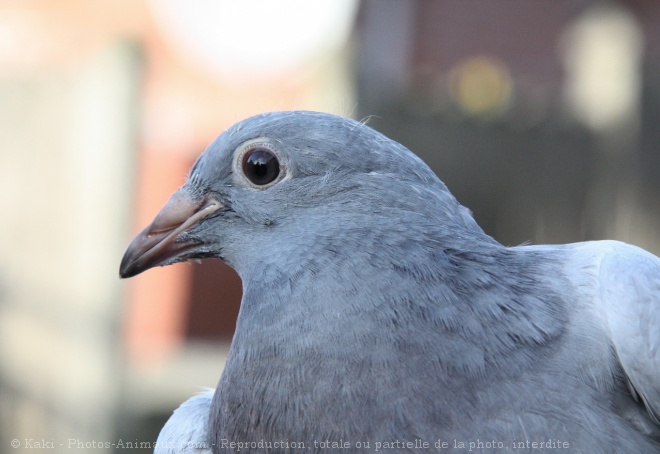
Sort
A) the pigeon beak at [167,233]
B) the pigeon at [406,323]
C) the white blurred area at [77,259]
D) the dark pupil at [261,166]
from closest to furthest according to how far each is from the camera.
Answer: the pigeon at [406,323] → the dark pupil at [261,166] → the pigeon beak at [167,233] → the white blurred area at [77,259]

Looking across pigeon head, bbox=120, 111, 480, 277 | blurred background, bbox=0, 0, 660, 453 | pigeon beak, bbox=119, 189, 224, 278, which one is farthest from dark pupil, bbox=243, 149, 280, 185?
blurred background, bbox=0, 0, 660, 453

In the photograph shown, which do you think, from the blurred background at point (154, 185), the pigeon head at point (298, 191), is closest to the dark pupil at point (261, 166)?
the pigeon head at point (298, 191)

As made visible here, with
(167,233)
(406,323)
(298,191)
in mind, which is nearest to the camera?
(406,323)

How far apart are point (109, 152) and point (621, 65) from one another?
16.0 feet

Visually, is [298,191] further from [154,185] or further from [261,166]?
[154,185]

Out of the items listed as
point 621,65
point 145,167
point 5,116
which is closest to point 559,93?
point 621,65

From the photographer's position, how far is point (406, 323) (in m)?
2.19

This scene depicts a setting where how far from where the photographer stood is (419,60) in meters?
12.5

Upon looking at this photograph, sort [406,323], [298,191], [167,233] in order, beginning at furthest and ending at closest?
[167,233] → [298,191] → [406,323]

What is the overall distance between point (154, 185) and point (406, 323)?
5.29 metres

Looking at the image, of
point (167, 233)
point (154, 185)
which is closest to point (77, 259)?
point (154, 185)

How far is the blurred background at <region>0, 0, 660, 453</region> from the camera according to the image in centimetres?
600

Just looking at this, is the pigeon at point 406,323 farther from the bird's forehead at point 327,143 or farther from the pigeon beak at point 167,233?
the pigeon beak at point 167,233

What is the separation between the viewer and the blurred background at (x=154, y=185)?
6000 mm
